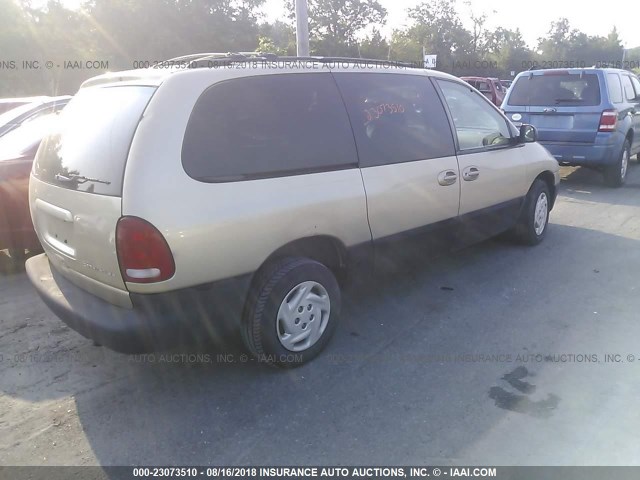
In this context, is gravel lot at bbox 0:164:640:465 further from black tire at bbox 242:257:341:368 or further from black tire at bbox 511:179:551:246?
black tire at bbox 511:179:551:246

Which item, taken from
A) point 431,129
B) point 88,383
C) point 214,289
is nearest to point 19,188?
point 88,383

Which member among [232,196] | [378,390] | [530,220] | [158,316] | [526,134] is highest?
[526,134]

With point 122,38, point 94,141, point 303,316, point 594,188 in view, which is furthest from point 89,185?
point 122,38

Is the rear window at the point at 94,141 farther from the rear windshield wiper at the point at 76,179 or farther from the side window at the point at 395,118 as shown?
the side window at the point at 395,118

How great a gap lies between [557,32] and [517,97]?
76.3 meters

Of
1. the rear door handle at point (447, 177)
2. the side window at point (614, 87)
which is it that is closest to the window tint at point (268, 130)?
the rear door handle at point (447, 177)

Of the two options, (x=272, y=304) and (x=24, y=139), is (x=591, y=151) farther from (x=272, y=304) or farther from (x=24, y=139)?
(x=24, y=139)

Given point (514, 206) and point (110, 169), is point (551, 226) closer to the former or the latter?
point (514, 206)

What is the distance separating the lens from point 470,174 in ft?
14.4

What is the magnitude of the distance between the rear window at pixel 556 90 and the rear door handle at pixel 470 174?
471 centimetres

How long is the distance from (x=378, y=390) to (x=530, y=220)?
124 inches

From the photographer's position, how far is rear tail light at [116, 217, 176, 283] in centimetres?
256

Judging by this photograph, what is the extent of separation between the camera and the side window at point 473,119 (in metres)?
4.39

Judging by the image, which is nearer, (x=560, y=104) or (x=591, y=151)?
(x=591, y=151)
